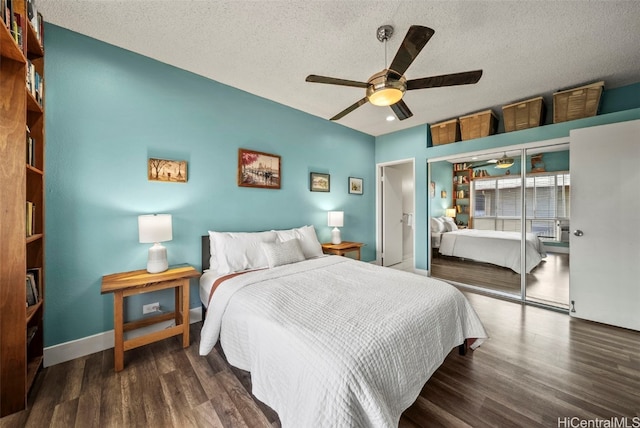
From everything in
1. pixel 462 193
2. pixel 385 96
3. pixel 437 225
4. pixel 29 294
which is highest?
pixel 385 96

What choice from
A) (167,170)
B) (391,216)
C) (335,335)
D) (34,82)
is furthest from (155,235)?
(391,216)

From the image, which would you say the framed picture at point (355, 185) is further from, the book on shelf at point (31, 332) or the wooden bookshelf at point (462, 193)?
the book on shelf at point (31, 332)

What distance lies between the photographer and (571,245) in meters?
2.70

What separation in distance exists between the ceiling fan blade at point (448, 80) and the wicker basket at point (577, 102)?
2.06 meters

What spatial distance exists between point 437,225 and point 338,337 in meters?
3.47

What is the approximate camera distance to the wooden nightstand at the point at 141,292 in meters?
1.80

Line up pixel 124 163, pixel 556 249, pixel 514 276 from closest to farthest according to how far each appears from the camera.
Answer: pixel 124 163, pixel 556 249, pixel 514 276

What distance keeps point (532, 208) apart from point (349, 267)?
2.67 metres

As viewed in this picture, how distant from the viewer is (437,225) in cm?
405

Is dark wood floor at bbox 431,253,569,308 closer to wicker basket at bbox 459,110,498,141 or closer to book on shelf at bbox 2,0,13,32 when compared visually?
wicker basket at bbox 459,110,498,141

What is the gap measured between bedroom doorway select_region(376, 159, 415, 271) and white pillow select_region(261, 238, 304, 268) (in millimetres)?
2511

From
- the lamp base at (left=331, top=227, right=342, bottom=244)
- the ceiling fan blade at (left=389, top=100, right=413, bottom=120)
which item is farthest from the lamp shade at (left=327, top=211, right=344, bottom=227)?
the ceiling fan blade at (left=389, top=100, right=413, bottom=120)

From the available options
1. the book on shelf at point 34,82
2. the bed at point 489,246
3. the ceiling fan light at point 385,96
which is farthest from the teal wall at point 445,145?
the book on shelf at point 34,82

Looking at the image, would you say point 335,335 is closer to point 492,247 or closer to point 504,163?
point 492,247
